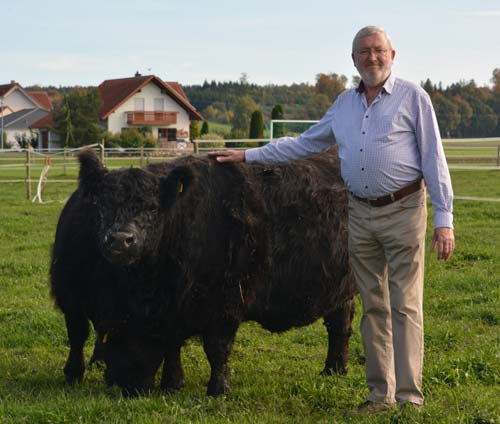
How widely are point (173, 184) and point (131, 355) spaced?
1.32 meters

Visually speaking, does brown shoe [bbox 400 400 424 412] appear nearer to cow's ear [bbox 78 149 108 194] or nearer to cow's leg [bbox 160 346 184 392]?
cow's leg [bbox 160 346 184 392]

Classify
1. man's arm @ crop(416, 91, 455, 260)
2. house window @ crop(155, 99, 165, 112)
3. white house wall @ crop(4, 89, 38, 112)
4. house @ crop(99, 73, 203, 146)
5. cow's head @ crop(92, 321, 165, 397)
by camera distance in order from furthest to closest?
white house wall @ crop(4, 89, 38, 112)
house window @ crop(155, 99, 165, 112)
house @ crop(99, 73, 203, 146)
cow's head @ crop(92, 321, 165, 397)
man's arm @ crop(416, 91, 455, 260)

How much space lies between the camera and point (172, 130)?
7562cm

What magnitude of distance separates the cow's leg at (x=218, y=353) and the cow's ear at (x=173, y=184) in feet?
3.34

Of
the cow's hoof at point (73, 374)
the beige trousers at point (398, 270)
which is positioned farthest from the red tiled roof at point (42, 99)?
the beige trousers at point (398, 270)

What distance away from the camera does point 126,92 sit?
7400cm

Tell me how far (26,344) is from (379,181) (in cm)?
420

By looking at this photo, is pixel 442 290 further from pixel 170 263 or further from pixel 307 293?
pixel 170 263

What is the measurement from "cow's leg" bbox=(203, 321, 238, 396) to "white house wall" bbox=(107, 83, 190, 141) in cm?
6775

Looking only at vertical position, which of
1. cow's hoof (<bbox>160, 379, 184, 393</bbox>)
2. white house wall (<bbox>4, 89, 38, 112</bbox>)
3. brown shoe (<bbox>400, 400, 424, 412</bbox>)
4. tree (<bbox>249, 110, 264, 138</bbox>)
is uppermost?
white house wall (<bbox>4, 89, 38, 112</bbox>)

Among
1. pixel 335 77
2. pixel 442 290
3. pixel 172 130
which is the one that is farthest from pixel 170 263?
pixel 335 77

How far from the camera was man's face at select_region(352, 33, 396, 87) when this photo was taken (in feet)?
15.6

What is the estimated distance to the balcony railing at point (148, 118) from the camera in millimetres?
72000

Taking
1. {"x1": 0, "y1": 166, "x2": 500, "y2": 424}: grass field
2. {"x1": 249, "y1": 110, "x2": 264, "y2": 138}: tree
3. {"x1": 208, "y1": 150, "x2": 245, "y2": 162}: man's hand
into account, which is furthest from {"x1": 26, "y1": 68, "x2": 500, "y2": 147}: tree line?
{"x1": 208, "y1": 150, "x2": 245, "y2": 162}: man's hand
